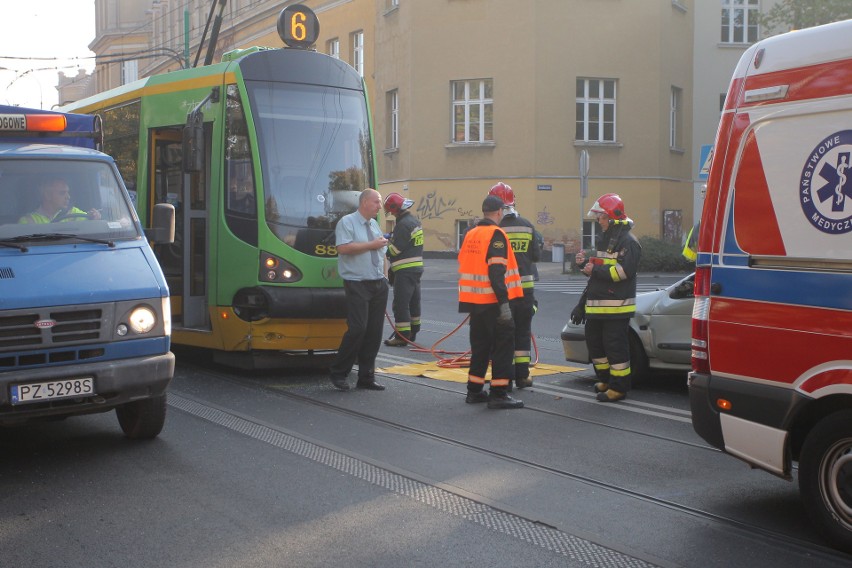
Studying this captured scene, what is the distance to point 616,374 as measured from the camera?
9086 mm

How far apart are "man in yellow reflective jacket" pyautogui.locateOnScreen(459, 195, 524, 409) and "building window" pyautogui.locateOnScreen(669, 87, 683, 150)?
1123 inches

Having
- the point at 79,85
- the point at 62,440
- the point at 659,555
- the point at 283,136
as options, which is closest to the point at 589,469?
the point at 659,555

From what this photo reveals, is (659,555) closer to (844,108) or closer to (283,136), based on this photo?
(844,108)

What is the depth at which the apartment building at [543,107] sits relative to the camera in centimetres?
3338

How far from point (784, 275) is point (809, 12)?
31692 mm

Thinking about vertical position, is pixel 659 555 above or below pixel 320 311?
below

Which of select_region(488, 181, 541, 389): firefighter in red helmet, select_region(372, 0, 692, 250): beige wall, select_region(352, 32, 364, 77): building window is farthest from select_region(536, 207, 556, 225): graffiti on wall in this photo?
select_region(488, 181, 541, 389): firefighter in red helmet

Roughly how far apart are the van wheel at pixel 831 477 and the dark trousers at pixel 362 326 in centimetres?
517

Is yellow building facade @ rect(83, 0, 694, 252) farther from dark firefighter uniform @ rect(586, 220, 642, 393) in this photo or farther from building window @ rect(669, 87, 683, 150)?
dark firefighter uniform @ rect(586, 220, 642, 393)

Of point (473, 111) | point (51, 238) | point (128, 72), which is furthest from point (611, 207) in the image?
point (128, 72)

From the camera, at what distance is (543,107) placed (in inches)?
1312

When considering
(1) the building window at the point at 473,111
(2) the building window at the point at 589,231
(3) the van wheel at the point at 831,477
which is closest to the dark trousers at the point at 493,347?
(3) the van wheel at the point at 831,477

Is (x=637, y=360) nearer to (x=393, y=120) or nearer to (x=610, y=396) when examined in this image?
(x=610, y=396)

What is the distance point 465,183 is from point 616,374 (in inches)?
1016
